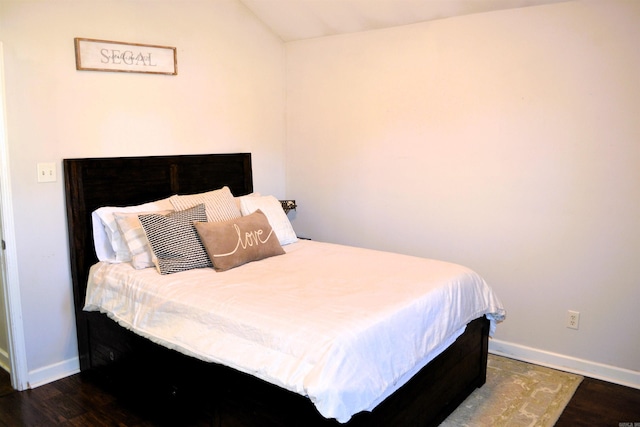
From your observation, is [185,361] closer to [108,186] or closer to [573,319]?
[108,186]

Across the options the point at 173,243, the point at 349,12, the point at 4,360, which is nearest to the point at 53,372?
the point at 4,360

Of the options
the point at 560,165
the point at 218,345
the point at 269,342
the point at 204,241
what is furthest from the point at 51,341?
the point at 560,165

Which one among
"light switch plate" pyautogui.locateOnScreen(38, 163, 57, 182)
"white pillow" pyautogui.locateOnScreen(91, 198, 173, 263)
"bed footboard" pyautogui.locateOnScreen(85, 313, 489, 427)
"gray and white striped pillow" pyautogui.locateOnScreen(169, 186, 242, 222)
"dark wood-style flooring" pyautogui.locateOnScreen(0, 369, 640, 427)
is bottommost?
"dark wood-style flooring" pyautogui.locateOnScreen(0, 369, 640, 427)

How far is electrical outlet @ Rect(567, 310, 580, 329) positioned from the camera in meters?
3.14

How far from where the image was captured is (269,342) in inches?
80.9

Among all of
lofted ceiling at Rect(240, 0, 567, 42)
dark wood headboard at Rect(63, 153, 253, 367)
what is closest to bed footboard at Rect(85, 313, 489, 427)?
dark wood headboard at Rect(63, 153, 253, 367)

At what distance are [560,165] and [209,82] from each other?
242cm

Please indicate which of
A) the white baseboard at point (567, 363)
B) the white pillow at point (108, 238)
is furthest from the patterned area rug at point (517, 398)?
the white pillow at point (108, 238)

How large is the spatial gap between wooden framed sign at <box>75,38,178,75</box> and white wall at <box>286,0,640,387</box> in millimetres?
1199

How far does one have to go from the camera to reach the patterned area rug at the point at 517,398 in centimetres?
262

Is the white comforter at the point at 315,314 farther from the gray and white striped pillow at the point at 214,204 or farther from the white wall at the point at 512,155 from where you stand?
the white wall at the point at 512,155

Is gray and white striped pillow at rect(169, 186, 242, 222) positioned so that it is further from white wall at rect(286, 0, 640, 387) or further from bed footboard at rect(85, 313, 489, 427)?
white wall at rect(286, 0, 640, 387)

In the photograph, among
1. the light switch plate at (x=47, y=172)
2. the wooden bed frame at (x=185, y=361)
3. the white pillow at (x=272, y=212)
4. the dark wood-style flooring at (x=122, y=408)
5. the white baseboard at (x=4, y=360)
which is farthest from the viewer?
the white pillow at (x=272, y=212)

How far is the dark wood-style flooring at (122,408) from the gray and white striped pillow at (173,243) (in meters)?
0.70
